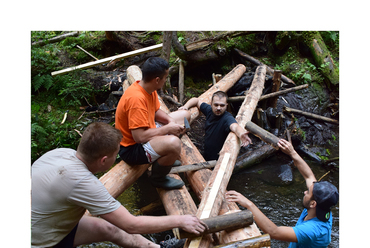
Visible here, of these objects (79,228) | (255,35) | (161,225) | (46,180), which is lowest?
(79,228)

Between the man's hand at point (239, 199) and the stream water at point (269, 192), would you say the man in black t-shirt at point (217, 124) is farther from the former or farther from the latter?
the man's hand at point (239, 199)

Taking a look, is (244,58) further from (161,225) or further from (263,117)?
(161,225)

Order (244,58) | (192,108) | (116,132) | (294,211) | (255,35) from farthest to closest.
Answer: (255,35) → (244,58) → (192,108) → (294,211) → (116,132)

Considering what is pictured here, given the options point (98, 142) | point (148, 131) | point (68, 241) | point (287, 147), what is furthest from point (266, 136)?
point (68, 241)

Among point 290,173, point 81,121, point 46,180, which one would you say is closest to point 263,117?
point 290,173

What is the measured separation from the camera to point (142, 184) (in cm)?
592

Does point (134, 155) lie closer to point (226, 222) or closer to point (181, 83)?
point (226, 222)

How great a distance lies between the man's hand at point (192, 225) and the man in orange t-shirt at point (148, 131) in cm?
108

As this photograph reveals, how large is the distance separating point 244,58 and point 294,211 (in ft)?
18.4

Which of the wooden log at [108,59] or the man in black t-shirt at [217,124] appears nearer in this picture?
the man in black t-shirt at [217,124]

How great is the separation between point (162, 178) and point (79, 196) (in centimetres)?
149

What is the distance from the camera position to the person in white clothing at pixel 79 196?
216 centimetres

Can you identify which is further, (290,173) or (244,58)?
(244,58)

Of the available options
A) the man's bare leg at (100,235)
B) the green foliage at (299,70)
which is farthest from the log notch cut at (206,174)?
the green foliage at (299,70)
